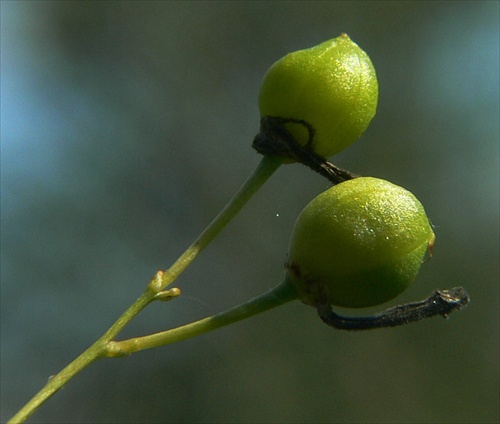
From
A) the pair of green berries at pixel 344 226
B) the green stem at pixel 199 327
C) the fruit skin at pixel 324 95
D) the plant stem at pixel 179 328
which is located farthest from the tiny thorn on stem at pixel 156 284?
the fruit skin at pixel 324 95

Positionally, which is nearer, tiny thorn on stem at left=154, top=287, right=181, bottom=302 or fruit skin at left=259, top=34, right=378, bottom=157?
tiny thorn on stem at left=154, top=287, right=181, bottom=302

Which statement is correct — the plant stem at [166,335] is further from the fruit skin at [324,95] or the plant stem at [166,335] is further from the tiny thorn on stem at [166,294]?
the fruit skin at [324,95]

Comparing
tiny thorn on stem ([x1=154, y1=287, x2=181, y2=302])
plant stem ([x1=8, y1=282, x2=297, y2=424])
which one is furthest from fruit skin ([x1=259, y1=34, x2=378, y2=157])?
tiny thorn on stem ([x1=154, y1=287, x2=181, y2=302])

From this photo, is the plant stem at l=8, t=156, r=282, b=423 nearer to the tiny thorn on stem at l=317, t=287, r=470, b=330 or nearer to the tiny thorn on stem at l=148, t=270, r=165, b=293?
the tiny thorn on stem at l=148, t=270, r=165, b=293

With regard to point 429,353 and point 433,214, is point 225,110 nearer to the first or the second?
point 433,214

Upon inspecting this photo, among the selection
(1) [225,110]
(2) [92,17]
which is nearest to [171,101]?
(1) [225,110]

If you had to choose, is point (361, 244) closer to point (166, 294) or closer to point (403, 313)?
point (403, 313)
